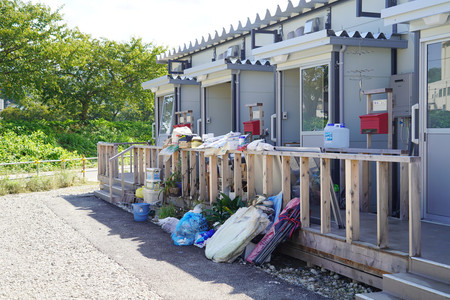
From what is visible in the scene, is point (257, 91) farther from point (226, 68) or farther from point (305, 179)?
point (305, 179)

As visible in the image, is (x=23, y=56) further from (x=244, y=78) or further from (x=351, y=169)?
(x=351, y=169)

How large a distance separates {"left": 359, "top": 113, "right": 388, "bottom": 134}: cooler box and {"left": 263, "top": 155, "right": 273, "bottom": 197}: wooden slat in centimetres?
139

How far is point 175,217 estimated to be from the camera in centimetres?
824

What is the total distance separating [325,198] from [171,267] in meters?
1.95

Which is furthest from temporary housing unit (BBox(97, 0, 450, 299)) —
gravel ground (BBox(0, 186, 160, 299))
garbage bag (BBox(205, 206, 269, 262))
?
gravel ground (BBox(0, 186, 160, 299))

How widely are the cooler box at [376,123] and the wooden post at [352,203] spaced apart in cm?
167

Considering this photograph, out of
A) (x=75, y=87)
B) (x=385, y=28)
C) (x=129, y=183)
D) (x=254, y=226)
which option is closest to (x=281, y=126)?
(x=385, y=28)

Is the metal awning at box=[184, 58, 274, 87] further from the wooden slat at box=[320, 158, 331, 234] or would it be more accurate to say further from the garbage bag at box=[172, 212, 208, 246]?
the wooden slat at box=[320, 158, 331, 234]

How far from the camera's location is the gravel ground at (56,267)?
4.72 meters

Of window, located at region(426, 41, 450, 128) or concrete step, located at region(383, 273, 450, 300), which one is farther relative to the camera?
window, located at region(426, 41, 450, 128)

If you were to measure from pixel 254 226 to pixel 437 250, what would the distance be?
2.05 meters

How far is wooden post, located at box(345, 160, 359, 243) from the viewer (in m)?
4.82

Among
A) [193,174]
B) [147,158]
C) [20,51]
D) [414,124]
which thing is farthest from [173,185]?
[20,51]

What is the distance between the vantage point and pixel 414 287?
3.81m
